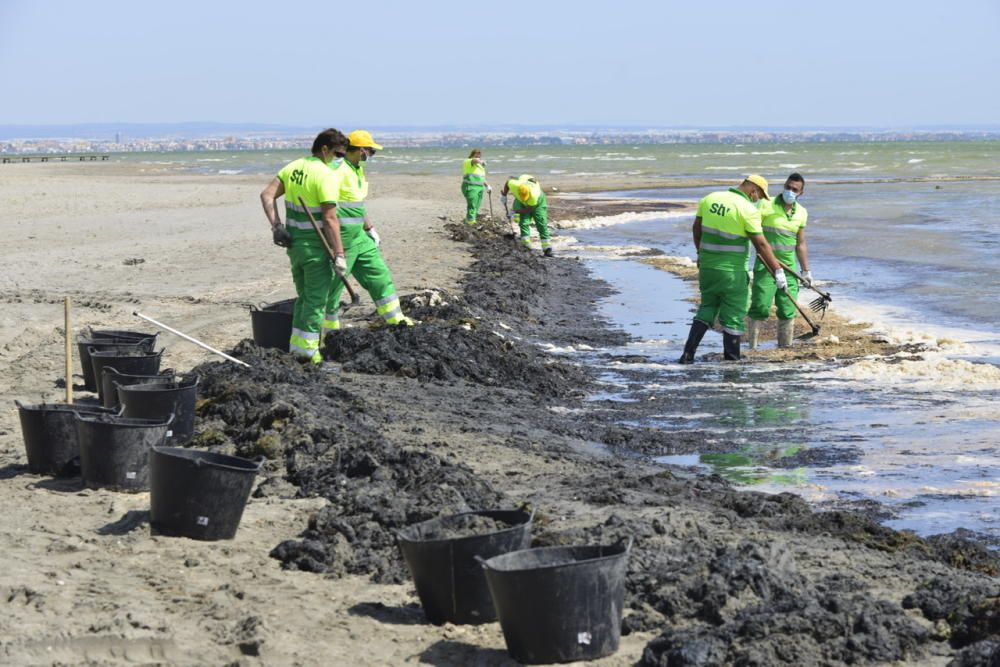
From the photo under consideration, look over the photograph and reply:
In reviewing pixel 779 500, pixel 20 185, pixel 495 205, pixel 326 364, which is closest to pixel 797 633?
pixel 779 500

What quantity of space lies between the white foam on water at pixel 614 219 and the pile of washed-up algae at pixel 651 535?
68.4 feet

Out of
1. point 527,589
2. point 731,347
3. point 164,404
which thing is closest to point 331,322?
point 731,347

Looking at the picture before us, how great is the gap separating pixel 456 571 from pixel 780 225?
867 cm

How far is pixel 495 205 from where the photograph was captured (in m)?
35.8

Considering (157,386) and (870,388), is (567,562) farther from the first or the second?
(870,388)

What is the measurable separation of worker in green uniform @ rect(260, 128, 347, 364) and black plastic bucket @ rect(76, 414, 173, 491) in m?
3.29

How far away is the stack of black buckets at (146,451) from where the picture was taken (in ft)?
20.8

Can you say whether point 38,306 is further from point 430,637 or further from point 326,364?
point 430,637

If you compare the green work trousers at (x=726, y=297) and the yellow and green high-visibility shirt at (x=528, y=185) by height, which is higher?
the yellow and green high-visibility shirt at (x=528, y=185)

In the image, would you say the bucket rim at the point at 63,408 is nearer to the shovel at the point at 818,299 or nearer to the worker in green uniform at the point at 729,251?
the worker in green uniform at the point at 729,251

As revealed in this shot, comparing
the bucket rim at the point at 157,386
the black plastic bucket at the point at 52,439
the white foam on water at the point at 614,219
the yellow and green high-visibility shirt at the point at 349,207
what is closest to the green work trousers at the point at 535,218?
the white foam on water at the point at 614,219

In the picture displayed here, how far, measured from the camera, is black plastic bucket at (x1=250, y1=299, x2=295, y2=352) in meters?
11.5

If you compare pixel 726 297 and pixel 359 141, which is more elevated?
pixel 359 141

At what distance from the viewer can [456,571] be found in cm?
536
